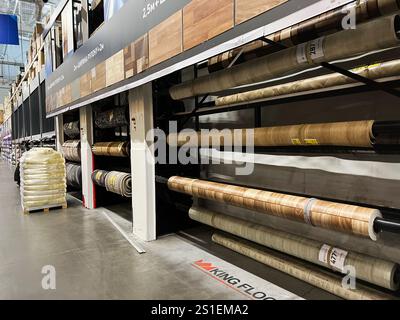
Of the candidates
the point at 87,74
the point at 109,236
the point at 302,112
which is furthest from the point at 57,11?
the point at 302,112

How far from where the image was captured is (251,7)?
1532 millimetres

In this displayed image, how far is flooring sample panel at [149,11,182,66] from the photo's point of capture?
2184 millimetres

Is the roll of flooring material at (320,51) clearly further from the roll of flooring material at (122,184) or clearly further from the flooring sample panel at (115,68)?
the roll of flooring material at (122,184)

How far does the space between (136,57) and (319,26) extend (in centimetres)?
168

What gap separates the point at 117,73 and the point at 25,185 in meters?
2.64

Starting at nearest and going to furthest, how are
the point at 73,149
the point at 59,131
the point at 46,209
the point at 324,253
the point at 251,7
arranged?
1. the point at 251,7
2. the point at 324,253
3. the point at 46,209
4. the point at 73,149
5. the point at 59,131

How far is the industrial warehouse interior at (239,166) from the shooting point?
5.32ft

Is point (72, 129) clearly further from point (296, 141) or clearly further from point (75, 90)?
point (296, 141)

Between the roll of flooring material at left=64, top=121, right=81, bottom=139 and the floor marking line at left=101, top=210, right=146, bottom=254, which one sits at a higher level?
the roll of flooring material at left=64, top=121, right=81, bottom=139

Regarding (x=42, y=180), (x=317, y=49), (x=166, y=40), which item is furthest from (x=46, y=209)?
(x=317, y=49)

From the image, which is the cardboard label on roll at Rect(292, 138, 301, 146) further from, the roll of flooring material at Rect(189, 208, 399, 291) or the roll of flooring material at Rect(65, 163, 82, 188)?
the roll of flooring material at Rect(65, 163, 82, 188)

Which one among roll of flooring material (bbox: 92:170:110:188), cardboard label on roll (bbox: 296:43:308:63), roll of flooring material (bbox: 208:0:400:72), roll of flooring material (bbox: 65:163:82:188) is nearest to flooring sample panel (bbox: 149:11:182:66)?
roll of flooring material (bbox: 208:0:400:72)

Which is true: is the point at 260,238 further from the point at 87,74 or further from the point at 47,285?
the point at 87,74

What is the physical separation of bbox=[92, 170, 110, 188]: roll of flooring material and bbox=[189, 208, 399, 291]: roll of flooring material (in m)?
2.11
